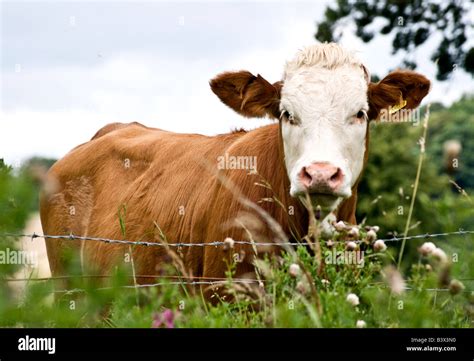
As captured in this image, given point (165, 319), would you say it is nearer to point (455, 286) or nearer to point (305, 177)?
point (455, 286)

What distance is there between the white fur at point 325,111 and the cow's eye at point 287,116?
0.02m

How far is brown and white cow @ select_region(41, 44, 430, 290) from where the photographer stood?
18.1 ft

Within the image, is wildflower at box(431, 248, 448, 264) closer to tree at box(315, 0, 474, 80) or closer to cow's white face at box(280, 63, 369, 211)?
cow's white face at box(280, 63, 369, 211)

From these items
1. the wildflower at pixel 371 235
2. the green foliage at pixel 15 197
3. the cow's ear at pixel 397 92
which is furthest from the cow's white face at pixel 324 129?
the green foliage at pixel 15 197

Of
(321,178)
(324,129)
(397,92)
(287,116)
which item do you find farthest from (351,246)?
(397,92)

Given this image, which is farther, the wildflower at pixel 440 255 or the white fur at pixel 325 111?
the white fur at pixel 325 111

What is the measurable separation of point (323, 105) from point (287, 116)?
1.10 feet

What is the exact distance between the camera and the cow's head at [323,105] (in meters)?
5.18

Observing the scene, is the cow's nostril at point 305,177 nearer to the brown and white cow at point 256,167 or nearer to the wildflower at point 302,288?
the brown and white cow at point 256,167

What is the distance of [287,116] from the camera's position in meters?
5.88

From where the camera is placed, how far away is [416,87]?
628 centimetres

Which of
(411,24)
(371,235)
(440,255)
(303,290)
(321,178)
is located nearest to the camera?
(440,255)

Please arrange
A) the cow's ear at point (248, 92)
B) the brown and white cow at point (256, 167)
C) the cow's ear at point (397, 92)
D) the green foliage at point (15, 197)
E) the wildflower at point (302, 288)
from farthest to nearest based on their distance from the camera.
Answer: the cow's ear at point (248, 92), the cow's ear at point (397, 92), the brown and white cow at point (256, 167), the wildflower at point (302, 288), the green foliage at point (15, 197)
